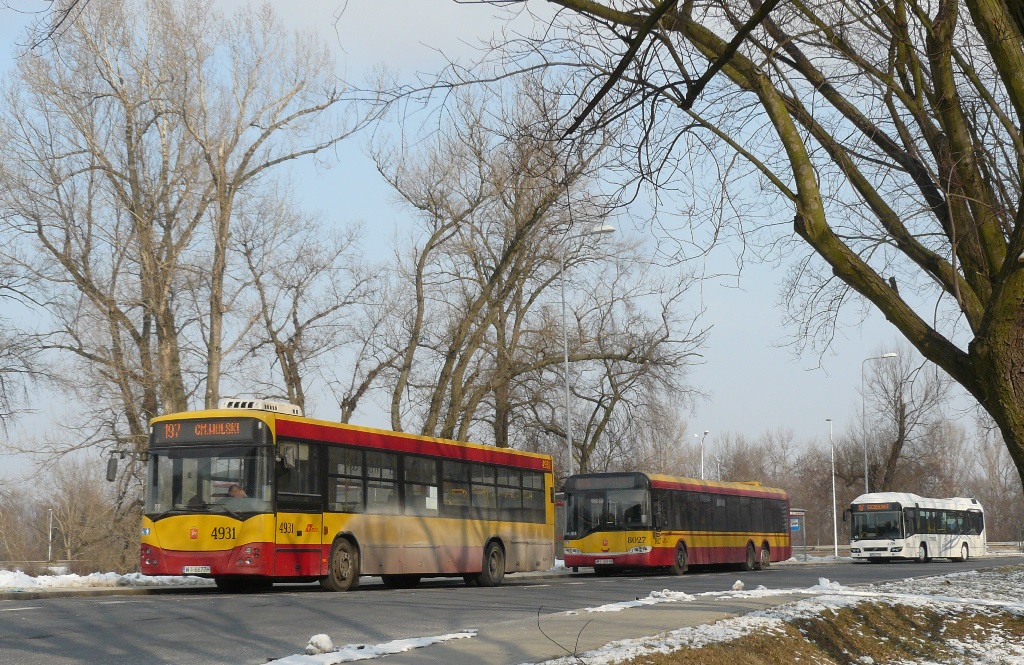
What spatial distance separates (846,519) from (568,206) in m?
39.5

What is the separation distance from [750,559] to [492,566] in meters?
14.3

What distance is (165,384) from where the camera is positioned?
1160 inches

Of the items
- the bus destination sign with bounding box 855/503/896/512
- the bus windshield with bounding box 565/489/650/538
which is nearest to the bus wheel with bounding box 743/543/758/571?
the bus windshield with bounding box 565/489/650/538

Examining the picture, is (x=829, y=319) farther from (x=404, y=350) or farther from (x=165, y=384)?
(x=404, y=350)

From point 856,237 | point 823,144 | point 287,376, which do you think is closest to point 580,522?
point 287,376

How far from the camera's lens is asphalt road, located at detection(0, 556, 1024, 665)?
32.5 feet

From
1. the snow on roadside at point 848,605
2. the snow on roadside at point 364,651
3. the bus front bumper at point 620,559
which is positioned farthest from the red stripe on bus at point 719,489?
the snow on roadside at point 364,651

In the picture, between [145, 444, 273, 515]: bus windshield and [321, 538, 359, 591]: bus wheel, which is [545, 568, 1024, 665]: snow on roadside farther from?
[145, 444, 273, 515]: bus windshield

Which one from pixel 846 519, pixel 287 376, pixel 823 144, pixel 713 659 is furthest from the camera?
pixel 846 519

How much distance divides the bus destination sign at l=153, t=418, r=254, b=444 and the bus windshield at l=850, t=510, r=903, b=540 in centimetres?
3208

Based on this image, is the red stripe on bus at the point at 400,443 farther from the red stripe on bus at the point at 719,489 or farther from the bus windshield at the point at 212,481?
the red stripe on bus at the point at 719,489

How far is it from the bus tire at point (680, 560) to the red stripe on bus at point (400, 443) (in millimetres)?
6017

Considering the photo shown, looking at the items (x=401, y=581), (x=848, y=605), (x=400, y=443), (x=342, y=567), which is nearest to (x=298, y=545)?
(x=342, y=567)

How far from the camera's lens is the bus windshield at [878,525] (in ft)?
147
